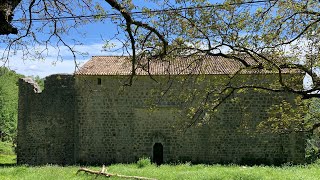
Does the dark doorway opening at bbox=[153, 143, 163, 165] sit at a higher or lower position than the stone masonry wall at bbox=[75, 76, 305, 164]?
lower

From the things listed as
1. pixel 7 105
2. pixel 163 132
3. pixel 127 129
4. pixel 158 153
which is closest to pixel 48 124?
pixel 127 129

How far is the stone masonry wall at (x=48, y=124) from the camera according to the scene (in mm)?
23406

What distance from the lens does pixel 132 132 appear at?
22516 millimetres

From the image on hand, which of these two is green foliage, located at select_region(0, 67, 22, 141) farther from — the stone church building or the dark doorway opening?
the dark doorway opening

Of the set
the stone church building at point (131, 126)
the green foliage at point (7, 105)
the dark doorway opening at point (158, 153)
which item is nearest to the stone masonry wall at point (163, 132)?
the stone church building at point (131, 126)

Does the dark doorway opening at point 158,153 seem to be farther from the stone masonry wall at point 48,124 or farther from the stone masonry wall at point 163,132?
the stone masonry wall at point 48,124

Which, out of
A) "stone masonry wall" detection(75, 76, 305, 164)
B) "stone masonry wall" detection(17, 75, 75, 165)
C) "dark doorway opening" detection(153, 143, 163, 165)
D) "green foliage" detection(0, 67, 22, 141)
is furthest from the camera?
"green foliage" detection(0, 67, 22, 141)

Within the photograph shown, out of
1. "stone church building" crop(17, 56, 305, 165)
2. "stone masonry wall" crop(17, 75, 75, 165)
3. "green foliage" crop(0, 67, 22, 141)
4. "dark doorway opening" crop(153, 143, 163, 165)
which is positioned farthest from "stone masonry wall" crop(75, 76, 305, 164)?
"green foliage" crop(0, 67, 22, 141)

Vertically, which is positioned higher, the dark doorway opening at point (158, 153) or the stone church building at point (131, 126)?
the stone church building at point (131, 126)

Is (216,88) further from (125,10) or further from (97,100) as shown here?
(97,100)

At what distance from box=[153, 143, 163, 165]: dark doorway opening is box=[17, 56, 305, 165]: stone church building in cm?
3

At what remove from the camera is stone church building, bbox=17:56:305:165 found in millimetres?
21766

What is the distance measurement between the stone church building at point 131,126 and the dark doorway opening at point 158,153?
3cm

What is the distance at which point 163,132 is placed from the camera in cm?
2244
